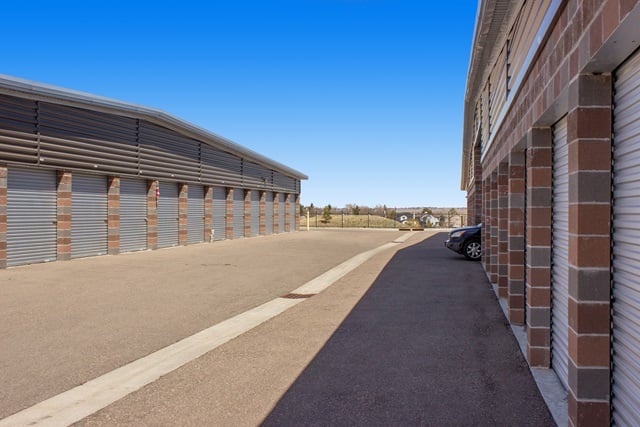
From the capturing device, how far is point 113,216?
1980cm

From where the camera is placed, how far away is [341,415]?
436 centimetres

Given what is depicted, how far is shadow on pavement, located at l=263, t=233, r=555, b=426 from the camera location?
4.36 m

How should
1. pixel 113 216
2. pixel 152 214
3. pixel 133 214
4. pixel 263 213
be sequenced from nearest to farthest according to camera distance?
pixel 113 216, pixel 133 214, pixel 152 214, pixel 263 213

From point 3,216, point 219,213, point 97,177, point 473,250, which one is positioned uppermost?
point 97,177

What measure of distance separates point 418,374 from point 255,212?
29.9m

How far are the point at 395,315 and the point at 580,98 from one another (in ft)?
18.1

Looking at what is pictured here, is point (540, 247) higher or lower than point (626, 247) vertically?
lower

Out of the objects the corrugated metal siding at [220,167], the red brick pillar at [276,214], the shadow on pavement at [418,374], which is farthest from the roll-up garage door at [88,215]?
the red brick pillar at [276,214]

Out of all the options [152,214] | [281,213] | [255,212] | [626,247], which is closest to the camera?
[626,247]

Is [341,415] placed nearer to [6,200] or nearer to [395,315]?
[395,315]

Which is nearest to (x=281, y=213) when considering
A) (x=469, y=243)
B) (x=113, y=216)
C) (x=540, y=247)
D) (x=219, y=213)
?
(x=219, y=213)

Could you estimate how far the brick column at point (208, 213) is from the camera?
27688 millimetres

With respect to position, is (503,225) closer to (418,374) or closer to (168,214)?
(418,374)

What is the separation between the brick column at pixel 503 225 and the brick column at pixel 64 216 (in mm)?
14466
